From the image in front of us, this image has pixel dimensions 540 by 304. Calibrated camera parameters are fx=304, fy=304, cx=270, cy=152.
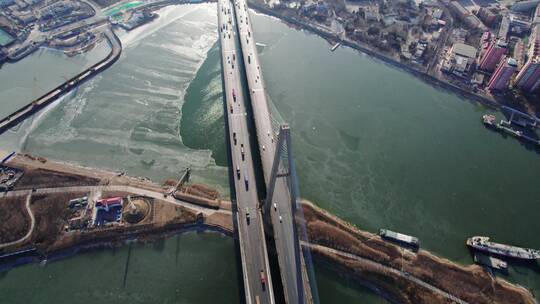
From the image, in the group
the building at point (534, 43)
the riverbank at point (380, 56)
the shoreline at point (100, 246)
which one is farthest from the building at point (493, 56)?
the shoreline at point (100, 246)

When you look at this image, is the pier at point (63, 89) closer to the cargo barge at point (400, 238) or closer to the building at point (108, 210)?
the building at point (108, 210)

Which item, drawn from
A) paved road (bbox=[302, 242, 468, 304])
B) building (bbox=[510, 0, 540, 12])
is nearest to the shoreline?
paved road (bbox=[302, 242, 468, 304])

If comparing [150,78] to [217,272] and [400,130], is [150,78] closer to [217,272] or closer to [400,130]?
[217,272]

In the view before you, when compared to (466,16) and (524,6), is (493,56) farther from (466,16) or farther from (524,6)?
(524,6)

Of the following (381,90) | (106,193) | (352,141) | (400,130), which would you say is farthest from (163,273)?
(381,90)

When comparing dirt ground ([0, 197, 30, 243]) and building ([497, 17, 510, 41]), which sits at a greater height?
building ([497, 17, 510, 41])

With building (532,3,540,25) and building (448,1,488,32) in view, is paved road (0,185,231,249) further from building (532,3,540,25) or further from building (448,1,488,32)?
building (532,3,540,25)

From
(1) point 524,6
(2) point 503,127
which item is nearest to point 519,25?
(1) point 524,6
